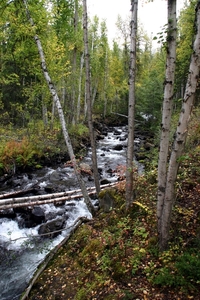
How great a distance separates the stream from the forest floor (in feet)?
2.82

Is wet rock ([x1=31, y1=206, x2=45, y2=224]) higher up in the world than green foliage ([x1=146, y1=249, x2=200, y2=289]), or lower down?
lower down

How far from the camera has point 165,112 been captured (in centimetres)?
403

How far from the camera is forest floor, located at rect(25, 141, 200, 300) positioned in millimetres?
3613

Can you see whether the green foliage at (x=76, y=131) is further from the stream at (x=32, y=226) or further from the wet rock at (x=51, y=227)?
the wet rock at (x=51, y=227)

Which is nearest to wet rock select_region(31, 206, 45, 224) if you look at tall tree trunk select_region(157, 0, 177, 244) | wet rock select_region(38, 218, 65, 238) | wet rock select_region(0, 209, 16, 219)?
wet rock select_region(38, 218, 65, 238)

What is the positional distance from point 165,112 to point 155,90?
70.3ft

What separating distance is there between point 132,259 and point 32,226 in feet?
16.2

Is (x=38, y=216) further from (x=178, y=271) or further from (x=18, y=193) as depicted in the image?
(x=178, y=271)

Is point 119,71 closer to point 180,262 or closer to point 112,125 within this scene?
point 112,125

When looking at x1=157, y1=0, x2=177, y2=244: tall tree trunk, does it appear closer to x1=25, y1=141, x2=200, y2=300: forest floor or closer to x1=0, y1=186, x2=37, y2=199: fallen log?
x1=25, y1=141, x2=200, y2=300: forest floor

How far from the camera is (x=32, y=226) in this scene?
8.13 m

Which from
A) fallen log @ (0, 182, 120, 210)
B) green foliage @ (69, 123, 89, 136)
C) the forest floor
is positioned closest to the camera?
the forest floor

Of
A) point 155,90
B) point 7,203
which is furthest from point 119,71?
point 7,203

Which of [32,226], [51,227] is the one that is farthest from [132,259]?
[32,226]
